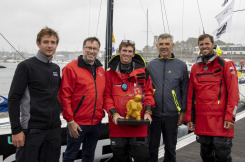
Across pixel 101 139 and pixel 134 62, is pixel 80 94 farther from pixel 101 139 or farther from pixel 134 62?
pixel 101 139

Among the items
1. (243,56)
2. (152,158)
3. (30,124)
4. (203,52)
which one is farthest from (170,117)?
(243,56)

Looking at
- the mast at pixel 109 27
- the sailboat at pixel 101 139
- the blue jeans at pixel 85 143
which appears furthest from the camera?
the mast at pixel 109 27

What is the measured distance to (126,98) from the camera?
247 centimetres

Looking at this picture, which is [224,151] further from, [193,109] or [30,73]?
[30,73]

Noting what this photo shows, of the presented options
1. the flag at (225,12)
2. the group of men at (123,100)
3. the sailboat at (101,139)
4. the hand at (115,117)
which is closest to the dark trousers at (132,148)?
the group of men at (123,100)

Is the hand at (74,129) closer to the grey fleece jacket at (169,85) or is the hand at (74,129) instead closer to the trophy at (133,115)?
the trophy at (133,115)

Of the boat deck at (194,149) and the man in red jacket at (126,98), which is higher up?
the man in red jacket at (126,98)

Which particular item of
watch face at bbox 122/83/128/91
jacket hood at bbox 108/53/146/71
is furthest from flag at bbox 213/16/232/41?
watch face at bbox 122/83/128/91

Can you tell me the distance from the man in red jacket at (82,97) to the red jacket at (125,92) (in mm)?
107

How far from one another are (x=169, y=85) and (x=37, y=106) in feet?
5.07

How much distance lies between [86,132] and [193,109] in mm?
1358

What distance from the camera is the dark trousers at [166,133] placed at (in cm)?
273

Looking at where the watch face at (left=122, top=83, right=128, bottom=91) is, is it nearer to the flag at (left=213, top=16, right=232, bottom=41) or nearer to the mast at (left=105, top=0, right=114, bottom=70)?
the mast at (left=105, top=0, right=114, bottom=70)

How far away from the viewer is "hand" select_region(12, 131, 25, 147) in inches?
74.4
